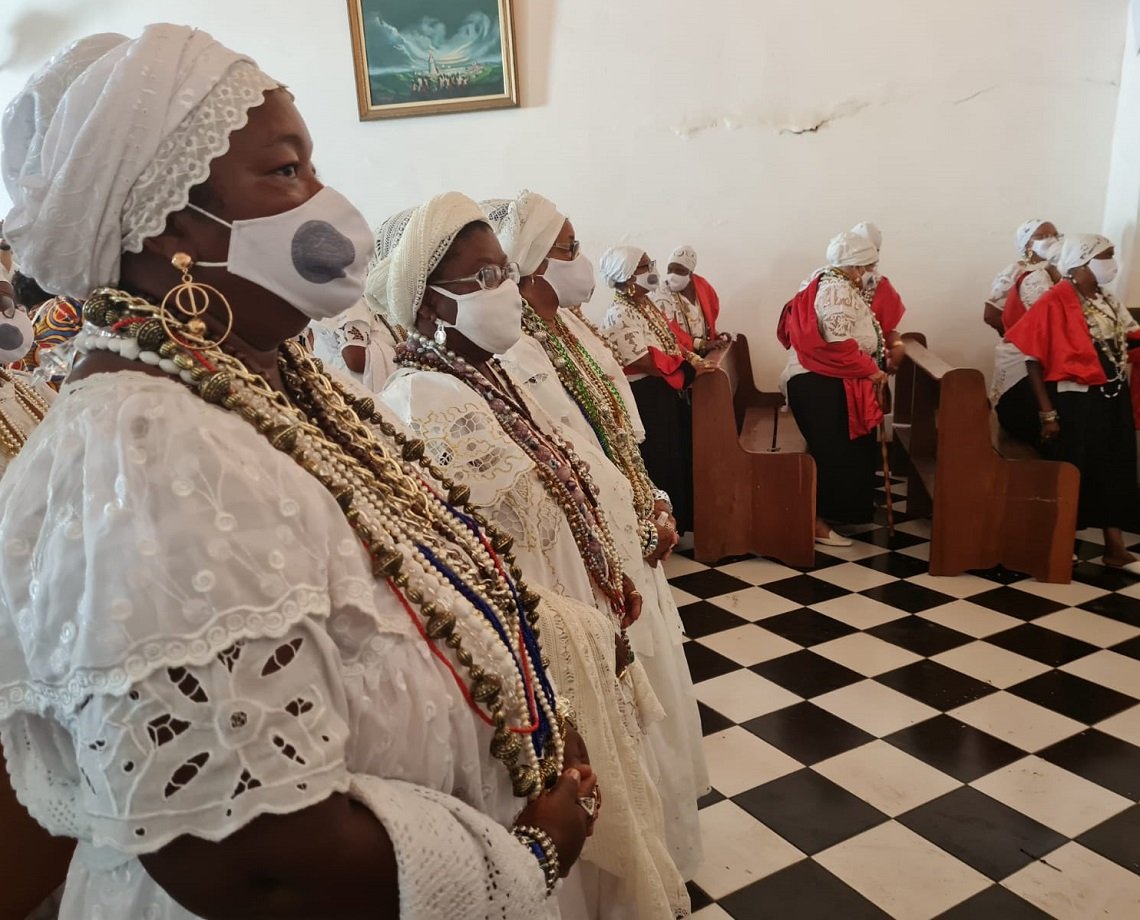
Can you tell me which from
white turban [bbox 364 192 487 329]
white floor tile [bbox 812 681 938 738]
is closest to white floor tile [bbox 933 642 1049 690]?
white floor tile [bbox 812 681 938 738]

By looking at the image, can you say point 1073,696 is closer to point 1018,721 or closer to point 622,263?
point 1018,721

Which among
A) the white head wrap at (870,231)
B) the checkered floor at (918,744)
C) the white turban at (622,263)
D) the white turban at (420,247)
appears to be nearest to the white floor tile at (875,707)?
the checkered floor at (918,744)

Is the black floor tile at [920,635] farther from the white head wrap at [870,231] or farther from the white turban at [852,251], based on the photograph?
the white head wrap at [870,231]

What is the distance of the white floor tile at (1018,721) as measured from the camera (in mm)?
2543

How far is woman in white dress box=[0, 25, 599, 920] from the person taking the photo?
2.24 feet

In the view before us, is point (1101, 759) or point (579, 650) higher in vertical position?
point (579, 650)

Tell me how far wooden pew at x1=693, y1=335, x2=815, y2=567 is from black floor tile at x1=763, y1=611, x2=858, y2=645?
601mm

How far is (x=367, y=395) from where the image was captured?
1.13m

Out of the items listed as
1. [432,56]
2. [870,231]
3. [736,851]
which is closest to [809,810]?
[736,851]

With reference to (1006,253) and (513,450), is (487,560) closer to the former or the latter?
(513,450)

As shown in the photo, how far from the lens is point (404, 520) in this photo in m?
Answer: 0.92

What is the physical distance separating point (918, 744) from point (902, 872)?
60cm

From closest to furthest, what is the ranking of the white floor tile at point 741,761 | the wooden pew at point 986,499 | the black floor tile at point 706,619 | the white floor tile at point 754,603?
the white floor tile at point 741,761 → the black floor tile at point 706,619 → the white floor tile at point 754,603 → the wooden pew at point 986,499

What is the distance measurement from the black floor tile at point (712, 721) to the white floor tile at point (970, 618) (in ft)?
3.83
